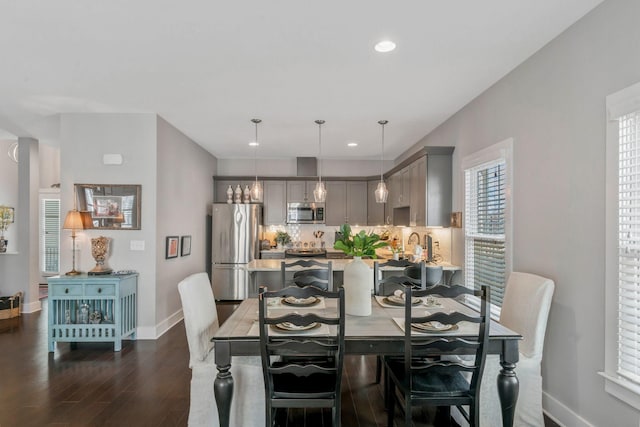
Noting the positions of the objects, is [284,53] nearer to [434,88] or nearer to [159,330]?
[434,88]

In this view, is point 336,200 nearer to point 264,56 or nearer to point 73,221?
point 73,221

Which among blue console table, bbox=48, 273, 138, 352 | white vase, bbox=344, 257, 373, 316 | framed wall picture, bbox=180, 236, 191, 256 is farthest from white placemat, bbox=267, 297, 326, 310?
framed wall picture, bbox=180, 236, 191, 256

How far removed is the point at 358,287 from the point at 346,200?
190 inches

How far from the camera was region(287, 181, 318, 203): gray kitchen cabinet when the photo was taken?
7070 millimetres

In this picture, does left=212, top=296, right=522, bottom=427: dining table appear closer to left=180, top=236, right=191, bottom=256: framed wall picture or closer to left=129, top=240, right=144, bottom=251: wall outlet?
left=129, top=240, right=144, bottom=251: wall outlet

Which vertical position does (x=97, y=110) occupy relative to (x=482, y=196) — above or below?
above

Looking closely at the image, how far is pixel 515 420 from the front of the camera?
2.36 meters

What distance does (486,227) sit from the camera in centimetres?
370

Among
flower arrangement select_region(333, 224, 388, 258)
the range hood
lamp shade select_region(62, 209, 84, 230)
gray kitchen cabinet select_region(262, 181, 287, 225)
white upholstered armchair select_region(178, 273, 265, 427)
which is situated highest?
the range hood

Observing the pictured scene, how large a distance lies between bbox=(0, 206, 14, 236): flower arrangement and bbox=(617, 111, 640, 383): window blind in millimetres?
7780

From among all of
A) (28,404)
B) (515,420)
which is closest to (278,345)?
(515,420)

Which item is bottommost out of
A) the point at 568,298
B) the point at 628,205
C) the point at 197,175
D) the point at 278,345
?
the point at 278,345

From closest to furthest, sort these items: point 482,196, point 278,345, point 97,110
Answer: point 278,345 → point 482,196 → point 97,110

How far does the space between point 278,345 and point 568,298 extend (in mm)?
1943
